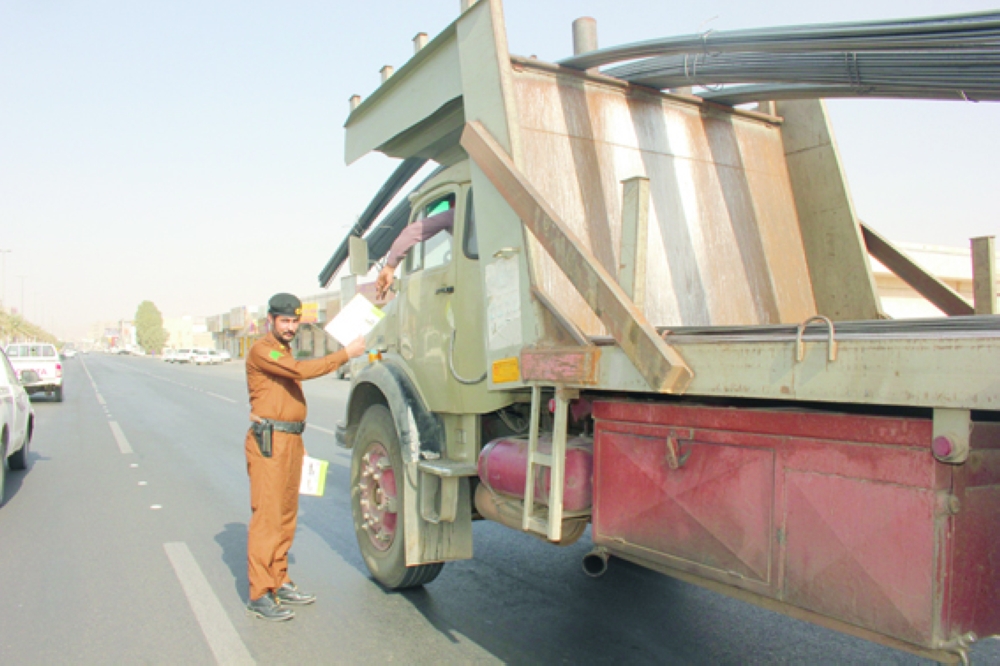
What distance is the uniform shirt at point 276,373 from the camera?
4.47 m

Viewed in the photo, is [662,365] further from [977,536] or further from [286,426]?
[286,426]

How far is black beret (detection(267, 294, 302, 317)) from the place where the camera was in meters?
4.54

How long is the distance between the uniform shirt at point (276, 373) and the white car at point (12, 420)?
4278 mm

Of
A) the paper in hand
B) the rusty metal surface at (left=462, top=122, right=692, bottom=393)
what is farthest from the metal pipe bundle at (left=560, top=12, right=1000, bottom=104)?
the paper in hand

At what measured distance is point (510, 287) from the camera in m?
3.71

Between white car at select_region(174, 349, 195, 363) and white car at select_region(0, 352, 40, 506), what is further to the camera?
white car at select_region(174, 349, 195, 363)

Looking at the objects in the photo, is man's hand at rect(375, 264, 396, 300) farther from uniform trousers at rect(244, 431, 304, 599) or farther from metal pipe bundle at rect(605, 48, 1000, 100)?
metal pipe bundle at rect(605, 48, 1000, 100)

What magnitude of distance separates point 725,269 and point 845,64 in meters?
1.45

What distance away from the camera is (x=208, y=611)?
4523 mm

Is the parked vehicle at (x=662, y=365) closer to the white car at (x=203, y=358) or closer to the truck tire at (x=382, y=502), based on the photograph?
the truck tire at (x=382, y=502)

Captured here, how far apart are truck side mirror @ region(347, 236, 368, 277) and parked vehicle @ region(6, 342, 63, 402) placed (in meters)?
17.1

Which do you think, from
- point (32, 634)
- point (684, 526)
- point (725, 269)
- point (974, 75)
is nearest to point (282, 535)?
point (32, 634)

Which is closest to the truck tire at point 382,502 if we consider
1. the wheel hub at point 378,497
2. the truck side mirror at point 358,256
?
the wheel hub at point 378,497

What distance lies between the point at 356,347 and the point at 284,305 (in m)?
0.50
